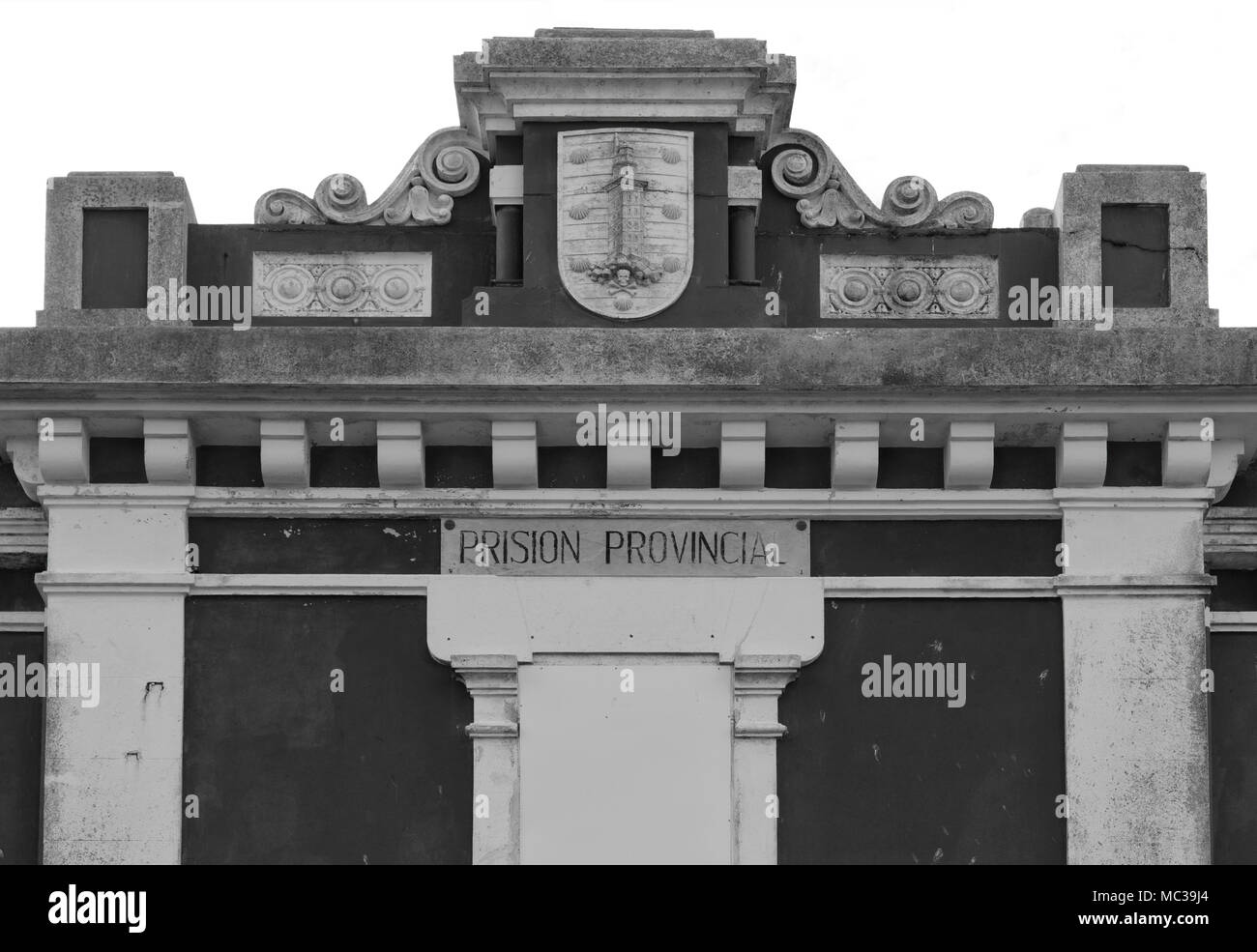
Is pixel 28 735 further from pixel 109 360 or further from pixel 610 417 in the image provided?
pixel 610 417

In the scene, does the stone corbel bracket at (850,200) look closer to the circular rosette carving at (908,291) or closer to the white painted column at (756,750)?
the circular rosette carving at (908,291)

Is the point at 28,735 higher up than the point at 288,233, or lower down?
lower down

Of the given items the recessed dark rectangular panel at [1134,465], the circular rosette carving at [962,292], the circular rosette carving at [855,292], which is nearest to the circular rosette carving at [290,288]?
the circular rosette carving at [855,292]

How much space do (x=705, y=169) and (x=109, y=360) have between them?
3930mm

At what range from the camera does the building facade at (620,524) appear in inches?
784

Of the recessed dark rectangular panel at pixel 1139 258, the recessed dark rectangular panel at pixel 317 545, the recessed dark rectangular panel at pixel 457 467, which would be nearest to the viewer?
the recessed dark rectangular panel at pixel 317 545

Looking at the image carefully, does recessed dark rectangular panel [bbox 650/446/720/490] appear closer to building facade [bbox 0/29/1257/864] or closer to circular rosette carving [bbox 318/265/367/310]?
building facade [bbox 0/29/1257/864]

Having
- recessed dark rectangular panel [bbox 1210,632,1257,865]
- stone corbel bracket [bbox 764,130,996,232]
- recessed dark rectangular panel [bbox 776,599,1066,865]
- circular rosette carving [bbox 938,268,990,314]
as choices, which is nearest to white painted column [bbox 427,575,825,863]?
recessed dark rectangular panel [bbox 776,599,1066,865]

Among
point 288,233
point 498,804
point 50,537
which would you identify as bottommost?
point 498,804

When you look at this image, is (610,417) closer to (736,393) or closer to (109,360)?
(736,393)

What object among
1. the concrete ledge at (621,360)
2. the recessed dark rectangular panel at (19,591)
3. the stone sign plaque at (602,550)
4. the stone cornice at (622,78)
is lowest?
the recessed dark rectangular panel at (19,591)

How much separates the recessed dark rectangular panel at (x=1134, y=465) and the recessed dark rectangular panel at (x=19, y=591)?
6.83 meters

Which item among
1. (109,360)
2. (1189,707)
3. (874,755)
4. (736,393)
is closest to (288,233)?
(109,360)

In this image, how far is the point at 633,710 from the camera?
789 inches
